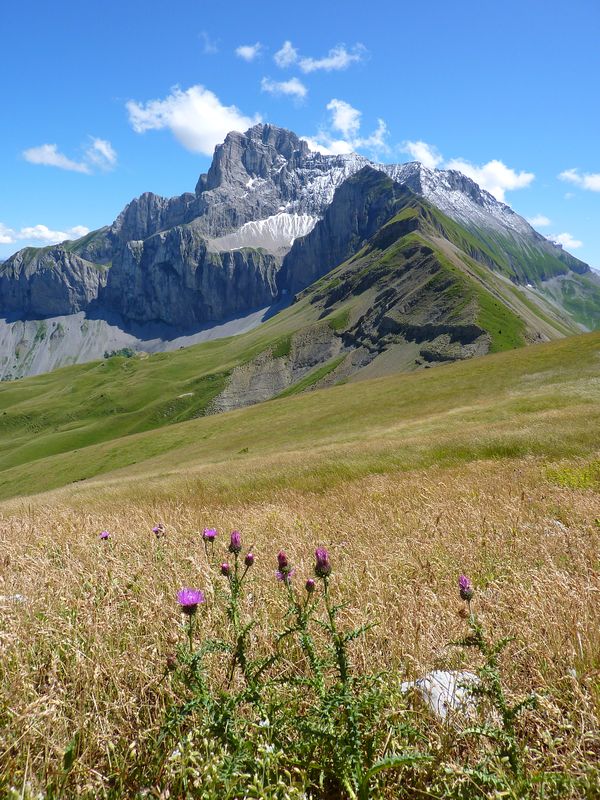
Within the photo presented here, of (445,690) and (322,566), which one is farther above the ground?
(322,566)

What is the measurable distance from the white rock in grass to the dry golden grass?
0.14 m

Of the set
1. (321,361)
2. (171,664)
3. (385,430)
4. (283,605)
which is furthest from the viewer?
(321,361)

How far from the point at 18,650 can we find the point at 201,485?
17.7 meters

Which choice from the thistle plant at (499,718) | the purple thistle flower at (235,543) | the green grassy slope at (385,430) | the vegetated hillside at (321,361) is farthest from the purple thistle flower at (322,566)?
the vegetated hillside at (321,361)

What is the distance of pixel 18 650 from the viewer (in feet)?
13.2

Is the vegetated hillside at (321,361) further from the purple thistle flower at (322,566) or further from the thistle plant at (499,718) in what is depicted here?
the thistle plant at (499,718)

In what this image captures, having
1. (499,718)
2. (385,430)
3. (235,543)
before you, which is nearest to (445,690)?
(499,718)

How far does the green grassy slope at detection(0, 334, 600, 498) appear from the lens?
72.9ft

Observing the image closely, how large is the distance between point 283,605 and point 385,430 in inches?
1360

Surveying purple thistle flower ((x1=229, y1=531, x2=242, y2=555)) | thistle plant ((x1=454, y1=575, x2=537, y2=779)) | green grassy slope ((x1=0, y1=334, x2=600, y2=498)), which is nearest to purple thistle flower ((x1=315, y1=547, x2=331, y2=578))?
purple thistle flower ((x1=229, y1=531, x2=242, y2=555))

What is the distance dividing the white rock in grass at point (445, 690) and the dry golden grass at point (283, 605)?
0.46ft

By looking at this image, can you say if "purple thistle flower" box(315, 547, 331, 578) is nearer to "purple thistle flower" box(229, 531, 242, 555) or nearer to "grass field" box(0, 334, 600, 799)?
"grass field" box(0, 334, 600, 799)

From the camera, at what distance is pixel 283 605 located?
5.30m

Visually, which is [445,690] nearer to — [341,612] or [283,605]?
[341,612]
